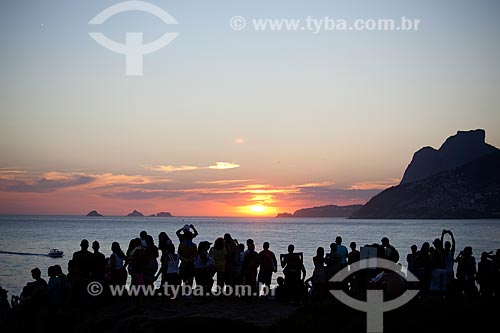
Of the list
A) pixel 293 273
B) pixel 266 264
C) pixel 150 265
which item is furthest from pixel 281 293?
pixel 150 265

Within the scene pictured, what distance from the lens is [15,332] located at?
16969 millimetres

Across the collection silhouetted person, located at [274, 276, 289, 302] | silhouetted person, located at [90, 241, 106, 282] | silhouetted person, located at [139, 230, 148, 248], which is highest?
silhouetted person, located at [139, 230, 148, 248]

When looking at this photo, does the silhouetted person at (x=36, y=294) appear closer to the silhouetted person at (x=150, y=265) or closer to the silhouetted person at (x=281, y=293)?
the silhouetted person at (x=150, y=265)

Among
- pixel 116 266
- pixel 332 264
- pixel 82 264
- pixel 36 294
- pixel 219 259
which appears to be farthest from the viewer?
pixel 332 264

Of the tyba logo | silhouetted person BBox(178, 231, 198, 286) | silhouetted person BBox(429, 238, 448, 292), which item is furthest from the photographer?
silhouetted person BBox(429, 238, 448, 292)

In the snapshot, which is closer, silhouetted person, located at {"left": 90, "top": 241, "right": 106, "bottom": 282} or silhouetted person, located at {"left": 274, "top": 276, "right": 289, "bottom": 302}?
silhouetted person, located at {"left": 90, "top": 241, "right": 106, "bottom": 282}

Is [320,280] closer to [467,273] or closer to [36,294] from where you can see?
[467,273]

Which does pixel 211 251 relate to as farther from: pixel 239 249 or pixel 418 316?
pixel 418 316

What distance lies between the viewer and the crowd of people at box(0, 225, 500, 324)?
16391 millimetres

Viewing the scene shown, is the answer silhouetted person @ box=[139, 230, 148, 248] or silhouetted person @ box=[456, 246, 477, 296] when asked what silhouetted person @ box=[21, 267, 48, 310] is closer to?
silhouetted person @ box=[139, 230, 148, 248]

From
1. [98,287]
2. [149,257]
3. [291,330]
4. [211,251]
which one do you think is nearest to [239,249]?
[211,251]

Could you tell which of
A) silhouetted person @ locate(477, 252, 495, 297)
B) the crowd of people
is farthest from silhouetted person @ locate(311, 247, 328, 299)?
silhouetted person @ locate(477, 252, 495, 297)

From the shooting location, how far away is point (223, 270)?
57.1 feet

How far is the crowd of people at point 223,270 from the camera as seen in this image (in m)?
16.4
